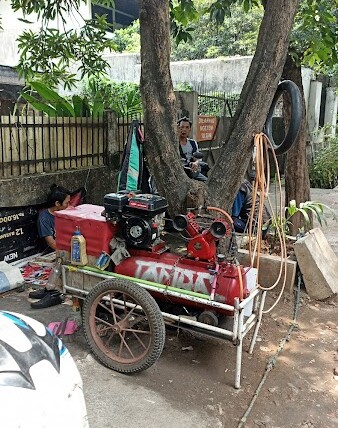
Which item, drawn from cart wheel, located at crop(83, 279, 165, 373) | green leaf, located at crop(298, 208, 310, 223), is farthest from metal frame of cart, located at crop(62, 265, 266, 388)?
green leaf, located at crop(298, 208, 310, 223)

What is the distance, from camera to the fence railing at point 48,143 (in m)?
5.51

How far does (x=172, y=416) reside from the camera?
2986 millimetres

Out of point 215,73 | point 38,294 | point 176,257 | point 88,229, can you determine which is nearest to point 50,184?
point 38,294

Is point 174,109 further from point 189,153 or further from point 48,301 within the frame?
point 189,153

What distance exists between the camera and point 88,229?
3748 mm

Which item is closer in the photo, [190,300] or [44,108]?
[190,300]

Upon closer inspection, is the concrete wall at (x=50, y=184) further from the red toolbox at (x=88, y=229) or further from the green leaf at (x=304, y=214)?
the green leaf at (x=304, y=214)

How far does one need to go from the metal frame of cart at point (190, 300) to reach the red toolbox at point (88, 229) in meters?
0.19

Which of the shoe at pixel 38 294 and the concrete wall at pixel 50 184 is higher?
the concrete wall at pixel 50 184

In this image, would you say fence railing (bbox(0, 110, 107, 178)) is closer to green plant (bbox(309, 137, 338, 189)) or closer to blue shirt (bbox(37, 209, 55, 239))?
blue shirt (bbox(37, 209, 55, 239))

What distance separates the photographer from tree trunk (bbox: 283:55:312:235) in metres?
5.96

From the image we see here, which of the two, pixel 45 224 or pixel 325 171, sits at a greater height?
pixel 325 171

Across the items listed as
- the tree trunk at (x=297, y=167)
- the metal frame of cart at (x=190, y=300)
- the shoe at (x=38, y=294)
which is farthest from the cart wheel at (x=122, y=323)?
the tree trunk at (x=297, y=167)

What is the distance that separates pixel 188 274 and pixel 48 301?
5.76 feet
